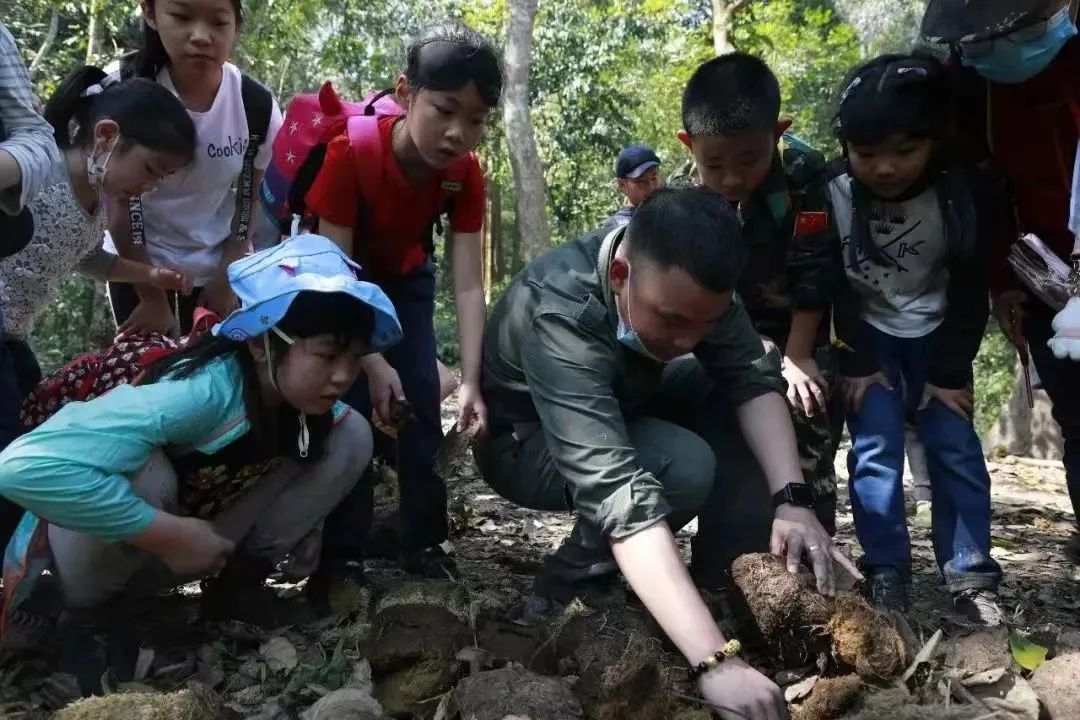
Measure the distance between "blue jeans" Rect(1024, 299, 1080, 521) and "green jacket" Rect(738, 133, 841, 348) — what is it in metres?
0.63

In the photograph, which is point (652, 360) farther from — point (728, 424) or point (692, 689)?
point (692, 689)

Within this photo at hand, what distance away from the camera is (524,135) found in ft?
32.2

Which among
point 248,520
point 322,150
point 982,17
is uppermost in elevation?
point 982,17

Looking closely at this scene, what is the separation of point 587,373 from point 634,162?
4.22 meters

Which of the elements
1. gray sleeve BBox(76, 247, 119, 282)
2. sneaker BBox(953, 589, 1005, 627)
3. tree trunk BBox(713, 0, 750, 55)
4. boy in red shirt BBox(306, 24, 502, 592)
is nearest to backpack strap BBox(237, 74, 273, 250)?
gray sleeve BBox(76, 247, 119, 282)

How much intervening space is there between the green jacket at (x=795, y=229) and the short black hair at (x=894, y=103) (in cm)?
21

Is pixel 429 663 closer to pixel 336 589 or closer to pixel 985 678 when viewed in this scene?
pixel 336 589

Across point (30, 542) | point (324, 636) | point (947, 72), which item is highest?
A: point (947, 72)

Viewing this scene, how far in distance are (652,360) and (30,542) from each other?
1660 mm

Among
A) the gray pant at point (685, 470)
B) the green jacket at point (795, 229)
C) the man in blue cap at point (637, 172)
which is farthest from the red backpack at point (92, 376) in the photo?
the man in blue cap at point (637, 172)

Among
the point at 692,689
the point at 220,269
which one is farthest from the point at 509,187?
the point at 692,689

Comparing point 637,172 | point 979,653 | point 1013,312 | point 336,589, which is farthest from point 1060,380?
point 637,172

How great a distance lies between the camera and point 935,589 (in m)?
3.40

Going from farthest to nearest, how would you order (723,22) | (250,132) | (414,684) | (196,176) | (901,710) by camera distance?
(723,22)
(250,132)
(196,176)
(414,684)
(901,710)
